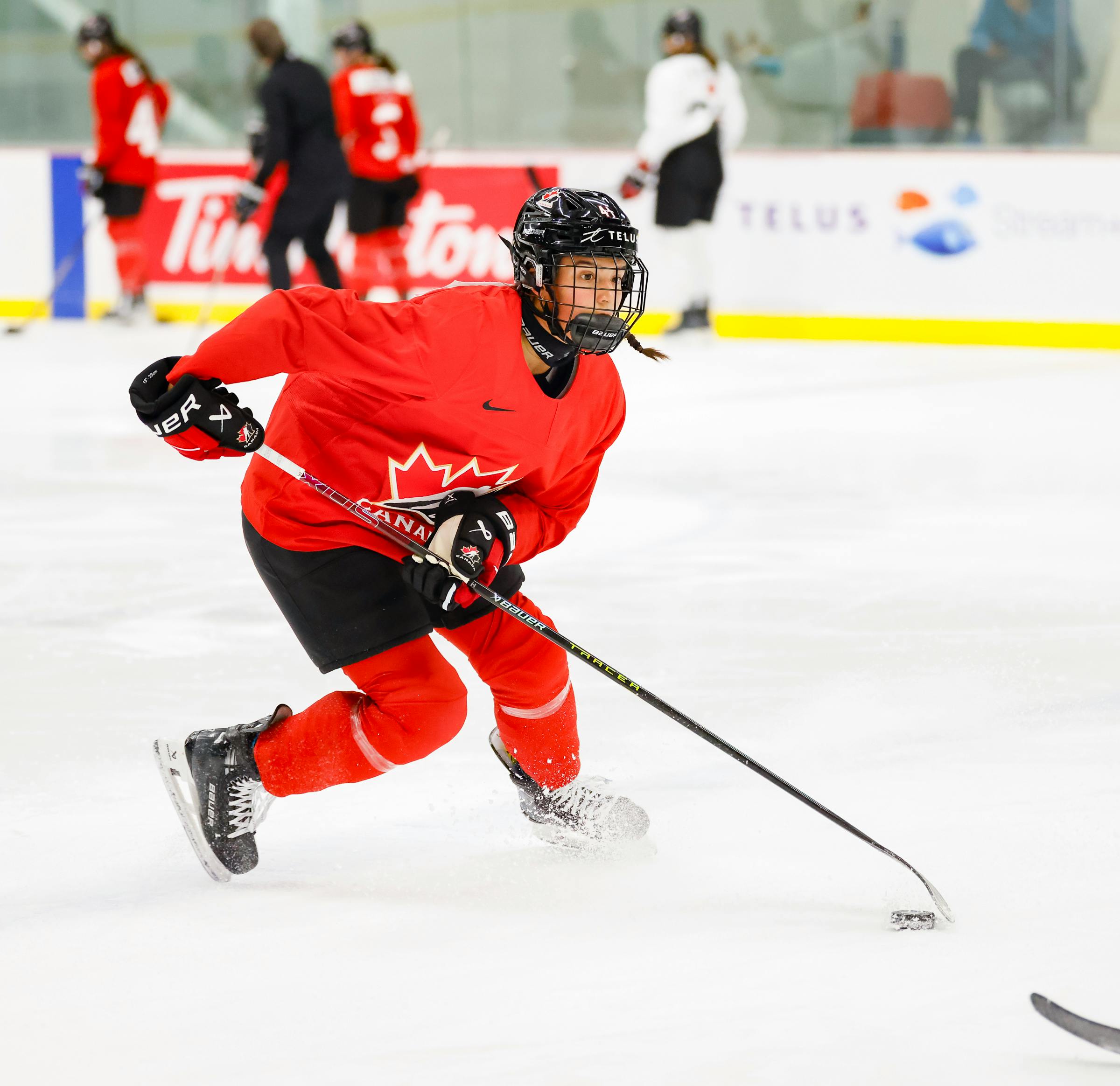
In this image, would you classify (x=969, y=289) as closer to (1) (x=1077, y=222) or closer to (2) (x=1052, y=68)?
(1) (x=1077, y=222)

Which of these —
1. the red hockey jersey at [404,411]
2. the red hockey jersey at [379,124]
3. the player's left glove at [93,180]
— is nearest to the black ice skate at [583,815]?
the red hockey jersey at [404,411]

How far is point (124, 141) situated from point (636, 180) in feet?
8.38

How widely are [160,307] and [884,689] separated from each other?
6.83m

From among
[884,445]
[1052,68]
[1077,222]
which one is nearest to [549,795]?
[884,445]

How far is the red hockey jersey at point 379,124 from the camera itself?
854cm

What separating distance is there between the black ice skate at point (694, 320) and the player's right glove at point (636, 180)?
574 mm

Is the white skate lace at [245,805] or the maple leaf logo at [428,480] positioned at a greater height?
the maple leaf logo at [428,480]

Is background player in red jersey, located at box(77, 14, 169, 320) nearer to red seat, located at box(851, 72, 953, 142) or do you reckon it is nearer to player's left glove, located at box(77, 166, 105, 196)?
player's left glove, located at box(77, 166, 105, 196)

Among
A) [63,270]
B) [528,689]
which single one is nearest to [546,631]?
[528,689]

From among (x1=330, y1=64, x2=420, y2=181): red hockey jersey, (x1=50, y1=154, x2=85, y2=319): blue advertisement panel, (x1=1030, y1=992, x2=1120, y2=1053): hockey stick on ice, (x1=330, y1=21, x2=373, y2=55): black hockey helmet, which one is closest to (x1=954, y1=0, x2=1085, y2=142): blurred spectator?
(x1=330, y1=64, x2=420, y2=181): red hockey jersey

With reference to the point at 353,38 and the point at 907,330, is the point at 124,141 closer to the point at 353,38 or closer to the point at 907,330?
the point at 353,38

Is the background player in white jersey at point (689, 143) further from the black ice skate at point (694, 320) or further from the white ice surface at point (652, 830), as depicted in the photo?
the white ice surface at point (652, 830)

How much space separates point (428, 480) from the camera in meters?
2.18

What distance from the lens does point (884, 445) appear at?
5.68 meters
